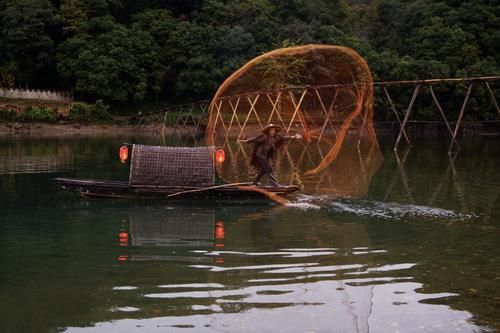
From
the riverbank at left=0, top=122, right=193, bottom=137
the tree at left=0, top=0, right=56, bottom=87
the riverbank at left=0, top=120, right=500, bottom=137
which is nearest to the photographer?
the riverbank at left=0, top=122, right=193, bottom=137

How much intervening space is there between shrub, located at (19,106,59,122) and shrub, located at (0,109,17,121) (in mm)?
621

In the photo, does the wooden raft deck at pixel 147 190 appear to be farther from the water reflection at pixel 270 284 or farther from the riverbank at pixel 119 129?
the riverbank at pixel 119 129

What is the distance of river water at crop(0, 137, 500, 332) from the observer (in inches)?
325

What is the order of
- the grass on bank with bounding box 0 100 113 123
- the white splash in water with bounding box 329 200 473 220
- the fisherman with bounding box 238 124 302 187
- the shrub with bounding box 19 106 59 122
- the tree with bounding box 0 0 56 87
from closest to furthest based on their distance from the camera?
the white splash in water with bounding box 329 200 473 220
the fisherman with bounding box 238 124 302 187
the grass on bank with bounding box 0 100 113 123
the shrub with bounding box 19 106 59 122
the tree with bounding box 0 0 56 87

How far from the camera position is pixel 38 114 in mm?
53312

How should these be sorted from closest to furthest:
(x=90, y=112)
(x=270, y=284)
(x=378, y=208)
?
1. (x=270, y=284)
2. (x=378, y=208)
3. (x=90, y=112)

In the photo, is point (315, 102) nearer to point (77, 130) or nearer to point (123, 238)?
point (123, 238)

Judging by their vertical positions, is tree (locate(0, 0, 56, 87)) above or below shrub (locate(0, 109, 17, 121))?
above

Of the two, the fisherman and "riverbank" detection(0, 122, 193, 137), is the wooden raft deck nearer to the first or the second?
the fisherman

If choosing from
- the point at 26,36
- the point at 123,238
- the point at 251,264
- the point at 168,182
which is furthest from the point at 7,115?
the point at 251,264

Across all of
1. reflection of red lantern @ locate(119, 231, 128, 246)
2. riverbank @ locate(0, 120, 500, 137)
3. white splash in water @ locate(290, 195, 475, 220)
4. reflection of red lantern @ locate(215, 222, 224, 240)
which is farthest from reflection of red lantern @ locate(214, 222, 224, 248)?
riverbank @ locate(0, 120, 500, 137)

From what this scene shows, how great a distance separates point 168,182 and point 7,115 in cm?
4038

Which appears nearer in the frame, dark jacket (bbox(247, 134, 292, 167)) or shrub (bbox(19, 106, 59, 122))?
dark jacket (bbox(247, 134, 292, 167))

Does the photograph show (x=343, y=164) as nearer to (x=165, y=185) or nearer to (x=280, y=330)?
(x=165, y=185)
